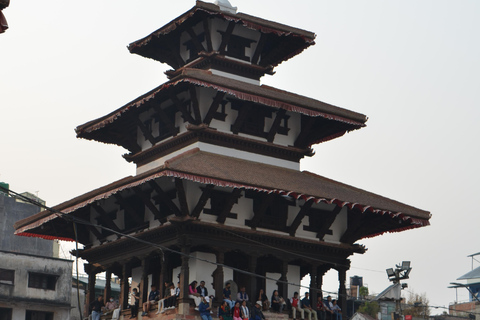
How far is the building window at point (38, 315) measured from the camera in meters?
65.6

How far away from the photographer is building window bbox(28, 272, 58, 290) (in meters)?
66.3

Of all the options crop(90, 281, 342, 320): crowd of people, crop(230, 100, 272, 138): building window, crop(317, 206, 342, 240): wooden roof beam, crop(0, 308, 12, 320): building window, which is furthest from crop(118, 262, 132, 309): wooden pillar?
crop(0, 308, 12, 320): building window

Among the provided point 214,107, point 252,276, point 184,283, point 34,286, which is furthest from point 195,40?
point 34,286

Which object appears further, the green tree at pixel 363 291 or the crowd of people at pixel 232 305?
the green tree at pixel 363 291

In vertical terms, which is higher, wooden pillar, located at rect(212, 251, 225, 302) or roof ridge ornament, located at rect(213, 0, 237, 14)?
roof ridge ornament, located at rect(213, 0, 237, 14)

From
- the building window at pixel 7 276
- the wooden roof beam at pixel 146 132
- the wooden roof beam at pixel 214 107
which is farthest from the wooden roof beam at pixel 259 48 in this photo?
the building window at pixel 7 276

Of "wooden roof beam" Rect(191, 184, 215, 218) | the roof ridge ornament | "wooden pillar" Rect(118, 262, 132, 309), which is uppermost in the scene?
the roof ridge ornament

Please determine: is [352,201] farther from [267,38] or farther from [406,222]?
[267,38]

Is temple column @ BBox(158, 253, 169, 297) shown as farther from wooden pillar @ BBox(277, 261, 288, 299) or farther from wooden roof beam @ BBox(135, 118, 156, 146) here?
wooden roof beam @ BBox(135, 118, 156, 146)

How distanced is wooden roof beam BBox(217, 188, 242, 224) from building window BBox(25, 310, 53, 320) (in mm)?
33498

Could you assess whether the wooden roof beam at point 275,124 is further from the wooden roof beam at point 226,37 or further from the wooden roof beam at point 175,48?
the wooden roof beam at point 175,48

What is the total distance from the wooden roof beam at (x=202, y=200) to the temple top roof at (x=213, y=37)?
7666 mm

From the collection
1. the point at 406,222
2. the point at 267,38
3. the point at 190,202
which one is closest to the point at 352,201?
the point at 406,222

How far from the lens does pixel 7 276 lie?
214 feet
